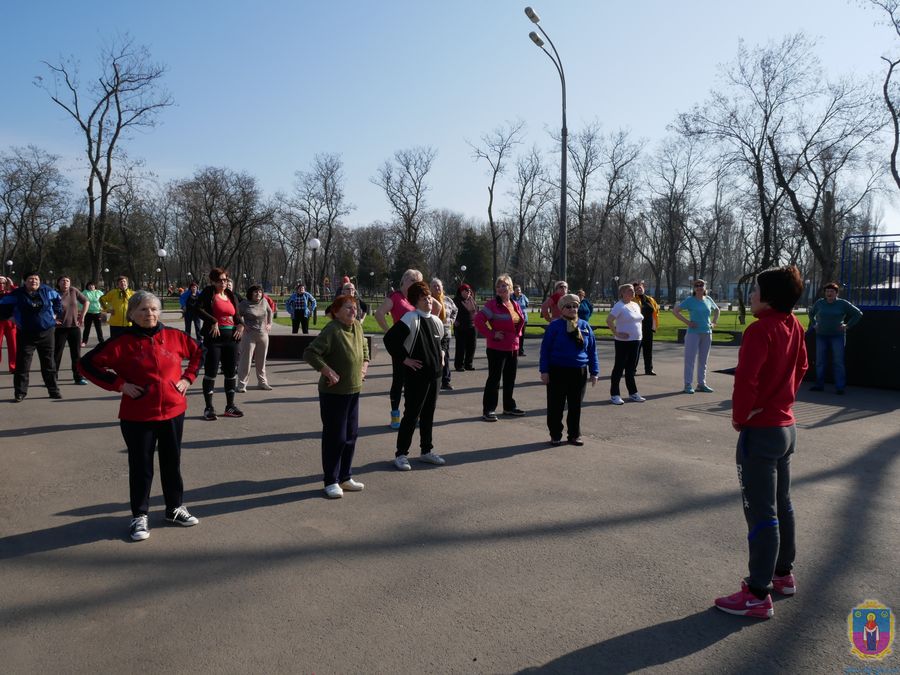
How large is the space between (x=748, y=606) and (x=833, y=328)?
9.43 metres

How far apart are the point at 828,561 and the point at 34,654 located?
4.53 metres

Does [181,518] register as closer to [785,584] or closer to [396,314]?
[785,584]

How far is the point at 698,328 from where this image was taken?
36.1 ft

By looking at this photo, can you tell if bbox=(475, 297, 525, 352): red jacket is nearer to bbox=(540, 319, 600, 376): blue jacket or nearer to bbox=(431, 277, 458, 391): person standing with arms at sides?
bbox=(431, 277, 458, 391): person standing with arms at sides

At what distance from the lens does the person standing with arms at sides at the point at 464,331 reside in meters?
14.1

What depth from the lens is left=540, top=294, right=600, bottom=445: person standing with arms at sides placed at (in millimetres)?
7223

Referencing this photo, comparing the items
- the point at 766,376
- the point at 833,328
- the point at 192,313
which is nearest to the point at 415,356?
the point at 766,376

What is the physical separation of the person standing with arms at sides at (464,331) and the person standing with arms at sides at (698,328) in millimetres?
4604

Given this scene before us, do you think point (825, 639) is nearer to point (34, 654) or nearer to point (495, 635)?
point (495, 635)

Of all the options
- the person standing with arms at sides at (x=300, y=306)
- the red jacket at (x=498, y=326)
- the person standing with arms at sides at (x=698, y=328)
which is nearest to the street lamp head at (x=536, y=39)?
the person standing with arms at sides at (x=300, y=306)

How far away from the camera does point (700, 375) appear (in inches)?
443

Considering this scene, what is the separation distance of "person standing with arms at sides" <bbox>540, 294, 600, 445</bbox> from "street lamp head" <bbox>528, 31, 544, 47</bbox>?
13.9 m

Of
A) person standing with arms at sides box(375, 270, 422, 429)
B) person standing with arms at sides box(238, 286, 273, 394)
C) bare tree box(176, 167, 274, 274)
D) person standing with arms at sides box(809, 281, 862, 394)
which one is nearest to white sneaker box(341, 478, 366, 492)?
person standing with arms at sides box(375, 270, 422, 429)

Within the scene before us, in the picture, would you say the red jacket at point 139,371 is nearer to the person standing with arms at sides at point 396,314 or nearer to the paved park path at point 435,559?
the paved park path at point 435,559
